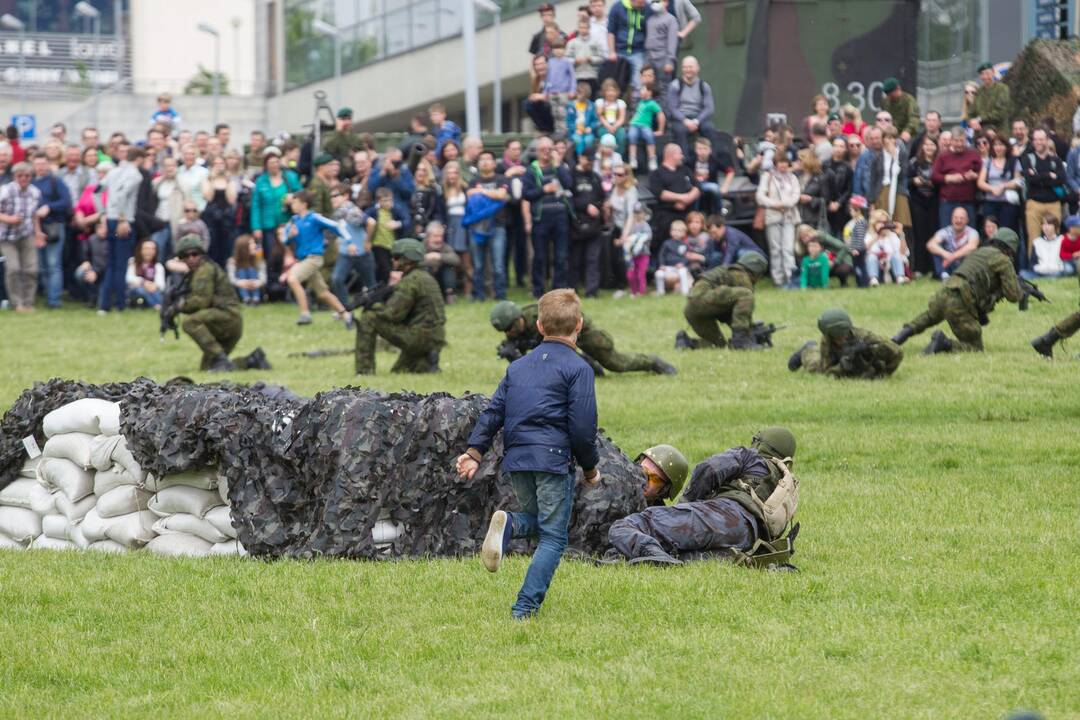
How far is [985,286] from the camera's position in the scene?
19656 mm

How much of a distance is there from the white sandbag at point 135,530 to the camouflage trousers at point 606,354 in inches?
316

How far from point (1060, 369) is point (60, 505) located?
11032 millimetres

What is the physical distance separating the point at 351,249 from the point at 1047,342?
9.85 m

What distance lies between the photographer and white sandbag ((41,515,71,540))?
11930 mm

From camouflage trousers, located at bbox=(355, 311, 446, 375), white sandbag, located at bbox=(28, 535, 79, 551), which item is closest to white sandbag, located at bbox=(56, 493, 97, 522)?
white sandbag, located at bbox=(28, 535, 79, 551)

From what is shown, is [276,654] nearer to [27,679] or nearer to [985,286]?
[27,679]

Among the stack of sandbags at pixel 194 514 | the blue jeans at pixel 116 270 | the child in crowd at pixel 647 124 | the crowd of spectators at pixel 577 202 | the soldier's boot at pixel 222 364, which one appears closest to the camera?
the stack of sandbags at pixel 194 514

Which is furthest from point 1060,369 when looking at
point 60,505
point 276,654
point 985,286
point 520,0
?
point 520,0

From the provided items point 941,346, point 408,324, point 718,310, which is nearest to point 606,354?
point 408,324

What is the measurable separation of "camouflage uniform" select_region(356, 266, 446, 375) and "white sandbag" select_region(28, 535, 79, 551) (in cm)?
813

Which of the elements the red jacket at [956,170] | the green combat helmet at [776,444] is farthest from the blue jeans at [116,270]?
the green combat helmet at [776,444]

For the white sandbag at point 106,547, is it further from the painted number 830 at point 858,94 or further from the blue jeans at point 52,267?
the painted number 830 at point 858,94

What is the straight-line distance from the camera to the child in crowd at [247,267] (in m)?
26.7

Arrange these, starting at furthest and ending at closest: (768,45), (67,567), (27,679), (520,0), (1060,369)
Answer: (520,0)
(768,45)
(1060,369)
(67,567)
(27,679)
